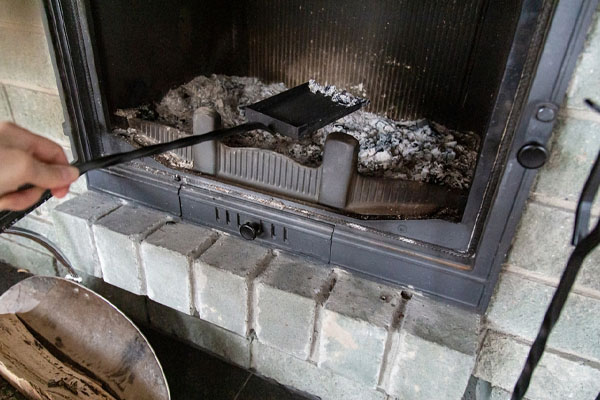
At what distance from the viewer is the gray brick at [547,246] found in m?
0.65

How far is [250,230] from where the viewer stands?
87 cm

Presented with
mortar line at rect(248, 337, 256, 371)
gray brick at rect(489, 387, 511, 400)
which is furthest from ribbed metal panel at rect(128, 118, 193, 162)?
gray brick at rect(489, 387, 511, 400)

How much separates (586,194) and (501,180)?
111 mm

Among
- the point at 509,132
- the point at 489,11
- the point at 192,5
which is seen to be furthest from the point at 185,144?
the point at 489,11

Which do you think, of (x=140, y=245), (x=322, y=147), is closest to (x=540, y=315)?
(x=322, y=147)

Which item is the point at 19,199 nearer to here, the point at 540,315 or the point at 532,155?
the point at 532,155

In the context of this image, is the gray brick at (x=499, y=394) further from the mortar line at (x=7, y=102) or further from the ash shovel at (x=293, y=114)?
the mortar line at (x=7, y=102)

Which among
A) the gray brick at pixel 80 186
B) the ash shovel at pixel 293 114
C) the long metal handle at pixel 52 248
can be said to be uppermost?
the ash shovel at pixel 293 114

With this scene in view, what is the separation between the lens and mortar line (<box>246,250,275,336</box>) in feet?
2.74

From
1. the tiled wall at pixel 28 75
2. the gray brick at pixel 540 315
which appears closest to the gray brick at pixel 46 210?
the tiled wall at pixel 28 75

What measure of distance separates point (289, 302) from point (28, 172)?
0.50m

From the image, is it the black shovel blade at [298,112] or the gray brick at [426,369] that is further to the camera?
the black shovel blade at [298,112]

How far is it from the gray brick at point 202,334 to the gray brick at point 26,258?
0.42m

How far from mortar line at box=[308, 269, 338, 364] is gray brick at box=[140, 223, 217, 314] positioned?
27cm
